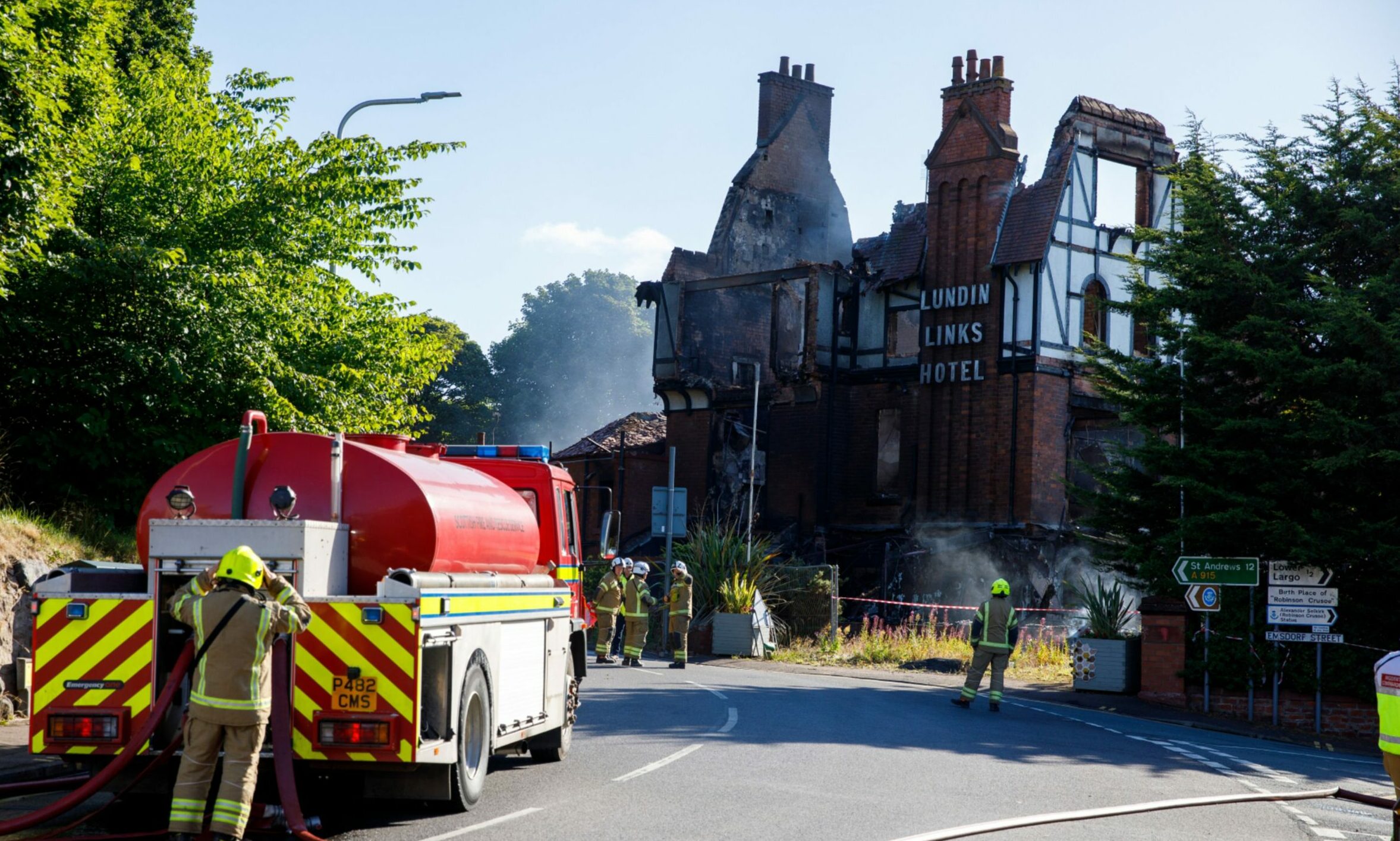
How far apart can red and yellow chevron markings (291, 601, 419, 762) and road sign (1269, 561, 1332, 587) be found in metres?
15.7

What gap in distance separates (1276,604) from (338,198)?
45.4ft

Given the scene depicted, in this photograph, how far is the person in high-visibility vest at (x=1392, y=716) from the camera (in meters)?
8.76

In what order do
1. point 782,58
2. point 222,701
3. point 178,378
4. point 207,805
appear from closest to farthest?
point 222,701
point 207,805
point 178,378
point 782,58

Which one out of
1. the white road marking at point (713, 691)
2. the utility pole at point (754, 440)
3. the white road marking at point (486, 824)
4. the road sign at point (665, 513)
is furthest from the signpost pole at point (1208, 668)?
the utility pole at point (754, 440)

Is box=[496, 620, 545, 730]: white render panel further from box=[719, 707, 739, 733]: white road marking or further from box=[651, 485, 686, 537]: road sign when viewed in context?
box=[651, 485, 686, 537]: road sign

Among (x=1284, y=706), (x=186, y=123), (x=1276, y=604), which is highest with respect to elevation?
(x=186, y=123)

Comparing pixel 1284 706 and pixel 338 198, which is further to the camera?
pixel 1284 706

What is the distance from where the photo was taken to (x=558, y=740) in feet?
40.4

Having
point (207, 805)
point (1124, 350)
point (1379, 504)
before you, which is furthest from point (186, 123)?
point (1124, 350)

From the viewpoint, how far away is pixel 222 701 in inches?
305

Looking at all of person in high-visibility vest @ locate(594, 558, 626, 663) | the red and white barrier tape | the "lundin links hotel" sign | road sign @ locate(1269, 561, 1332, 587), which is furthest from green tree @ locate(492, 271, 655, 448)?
road sign @ locate(1269, 561, 1332, 587)

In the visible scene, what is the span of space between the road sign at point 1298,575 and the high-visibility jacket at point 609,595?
419 inches

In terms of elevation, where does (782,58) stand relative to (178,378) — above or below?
above

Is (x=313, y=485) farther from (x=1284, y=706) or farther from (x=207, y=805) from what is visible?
(x=1284, y=706)
